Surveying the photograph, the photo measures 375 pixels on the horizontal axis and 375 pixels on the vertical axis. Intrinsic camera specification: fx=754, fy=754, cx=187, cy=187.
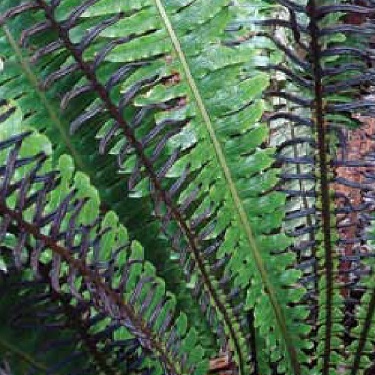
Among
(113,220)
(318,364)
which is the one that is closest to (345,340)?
(318,364)

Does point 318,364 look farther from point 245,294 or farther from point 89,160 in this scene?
point 89,160

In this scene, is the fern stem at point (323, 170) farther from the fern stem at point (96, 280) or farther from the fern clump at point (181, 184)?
the fern stem at point (96, 280)

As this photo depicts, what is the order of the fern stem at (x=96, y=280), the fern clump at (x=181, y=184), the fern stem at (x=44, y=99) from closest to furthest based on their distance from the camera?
the fern stem at (x=96, y=280) < the fern clump at (x=181, y=184) < the fern stem at (x=44, y=99)

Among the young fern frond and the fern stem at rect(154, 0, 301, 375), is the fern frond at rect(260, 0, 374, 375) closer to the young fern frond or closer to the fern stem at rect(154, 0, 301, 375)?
the fern stem at rect(154, 0, 301, 375)

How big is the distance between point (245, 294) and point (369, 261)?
181mm

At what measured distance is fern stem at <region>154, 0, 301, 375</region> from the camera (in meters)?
0.87

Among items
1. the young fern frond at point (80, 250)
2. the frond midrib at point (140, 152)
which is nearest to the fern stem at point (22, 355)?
the young fern frond at point (80, 250)

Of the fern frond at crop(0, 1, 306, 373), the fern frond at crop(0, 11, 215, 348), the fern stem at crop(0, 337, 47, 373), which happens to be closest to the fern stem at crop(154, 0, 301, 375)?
the fern frond at crop(0, 1, 306, 373)

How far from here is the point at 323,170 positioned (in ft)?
2.85

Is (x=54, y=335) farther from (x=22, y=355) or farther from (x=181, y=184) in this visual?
(x=181, y=184)

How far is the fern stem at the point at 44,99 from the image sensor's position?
89 cm

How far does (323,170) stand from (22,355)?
0.41 metres

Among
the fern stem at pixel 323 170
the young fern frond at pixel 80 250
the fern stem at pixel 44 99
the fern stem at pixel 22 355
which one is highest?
the fern stem at pixel 44 99

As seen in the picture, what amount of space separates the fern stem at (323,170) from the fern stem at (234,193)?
53mm
